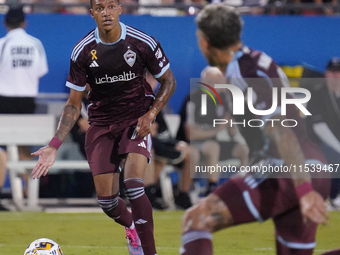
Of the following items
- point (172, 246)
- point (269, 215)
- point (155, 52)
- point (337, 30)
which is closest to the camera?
point (269, 215)

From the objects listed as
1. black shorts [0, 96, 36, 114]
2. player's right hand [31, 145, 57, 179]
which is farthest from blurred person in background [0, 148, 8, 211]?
player's right hand [31, 145, 57, 179]

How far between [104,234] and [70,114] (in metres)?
2.47

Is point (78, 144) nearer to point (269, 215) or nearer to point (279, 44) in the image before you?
point (279, 44)

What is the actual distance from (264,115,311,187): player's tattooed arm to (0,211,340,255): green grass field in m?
2.77

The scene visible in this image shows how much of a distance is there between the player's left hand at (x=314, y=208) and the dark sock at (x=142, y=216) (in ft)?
5.46

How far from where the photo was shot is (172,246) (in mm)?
6418

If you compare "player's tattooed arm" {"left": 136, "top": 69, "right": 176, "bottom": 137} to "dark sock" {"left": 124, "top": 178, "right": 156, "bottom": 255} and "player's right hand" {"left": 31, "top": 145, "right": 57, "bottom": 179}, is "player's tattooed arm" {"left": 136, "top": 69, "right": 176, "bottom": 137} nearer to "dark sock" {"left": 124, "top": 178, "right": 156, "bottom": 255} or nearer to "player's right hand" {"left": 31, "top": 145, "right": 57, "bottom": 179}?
"dark sock" {"left": 124, "top": 178, "right": 156, "bottom": 255}

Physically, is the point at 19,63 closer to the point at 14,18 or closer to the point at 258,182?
the point at 14,18

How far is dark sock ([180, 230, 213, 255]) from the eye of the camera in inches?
142

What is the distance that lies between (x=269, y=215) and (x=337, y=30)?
20.0 feet

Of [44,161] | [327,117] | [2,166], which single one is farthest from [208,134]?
[44,161]

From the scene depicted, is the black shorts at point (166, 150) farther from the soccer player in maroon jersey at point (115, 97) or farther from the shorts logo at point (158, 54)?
the shorts logo at point (158, 54)

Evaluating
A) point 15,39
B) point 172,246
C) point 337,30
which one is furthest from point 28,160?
point 337,30

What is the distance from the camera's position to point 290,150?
11.3 feet
